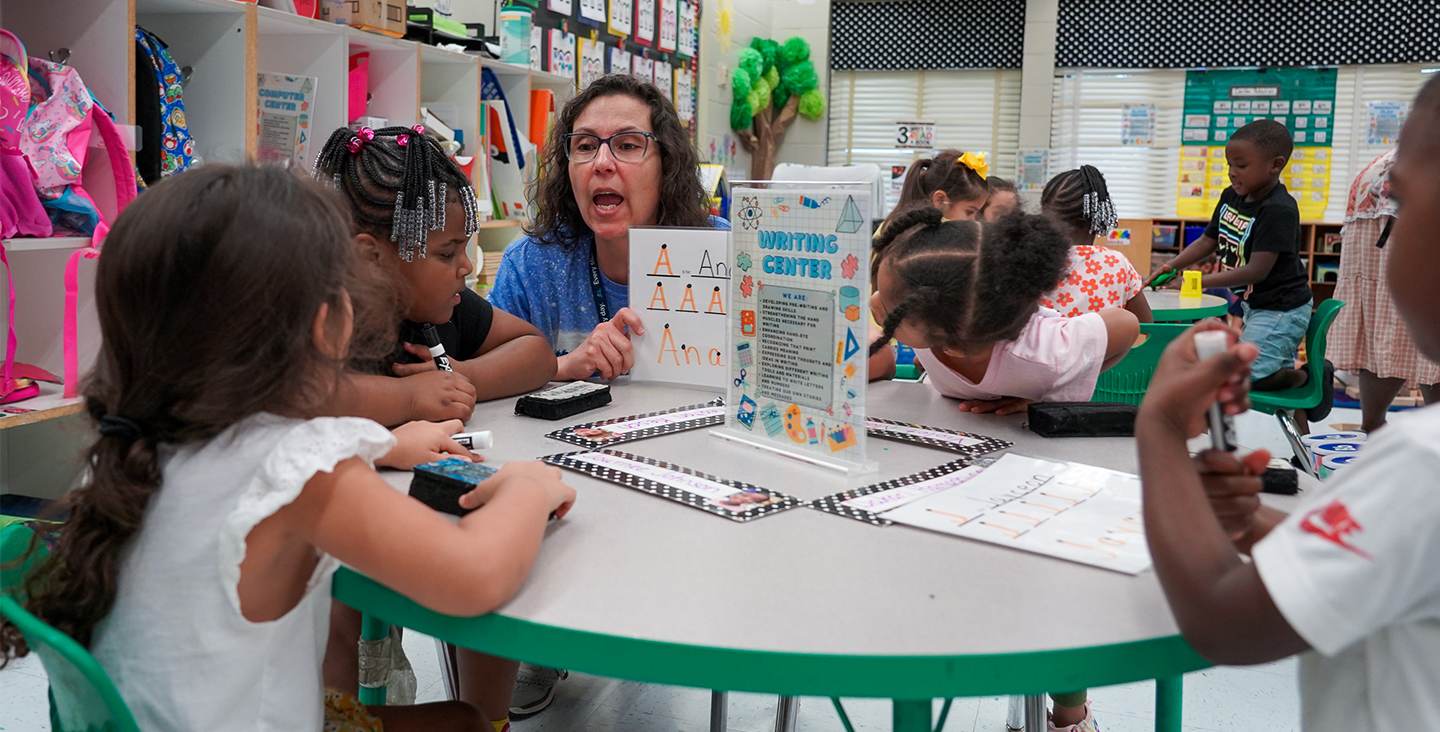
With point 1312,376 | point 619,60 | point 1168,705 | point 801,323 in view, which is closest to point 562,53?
point 619,60

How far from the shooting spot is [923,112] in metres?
8.64

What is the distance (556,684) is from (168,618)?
56.3 inches

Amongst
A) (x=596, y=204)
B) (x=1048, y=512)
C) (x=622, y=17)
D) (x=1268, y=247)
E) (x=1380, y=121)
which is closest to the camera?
(x=1048, y=512)

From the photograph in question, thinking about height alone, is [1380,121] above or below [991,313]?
above

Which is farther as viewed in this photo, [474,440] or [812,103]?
[812,103]

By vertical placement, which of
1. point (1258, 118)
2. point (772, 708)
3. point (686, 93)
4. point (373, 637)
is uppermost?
point (1258, 118)

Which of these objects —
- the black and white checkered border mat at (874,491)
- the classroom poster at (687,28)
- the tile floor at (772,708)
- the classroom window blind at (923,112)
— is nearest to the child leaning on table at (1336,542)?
the black and white checkered border mat at (874,491)

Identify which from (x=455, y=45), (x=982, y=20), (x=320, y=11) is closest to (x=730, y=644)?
(x=320, y=11)

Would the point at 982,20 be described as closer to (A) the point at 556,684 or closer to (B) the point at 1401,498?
(A) the point at 556,684

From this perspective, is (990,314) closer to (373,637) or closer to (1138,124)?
(373,637)

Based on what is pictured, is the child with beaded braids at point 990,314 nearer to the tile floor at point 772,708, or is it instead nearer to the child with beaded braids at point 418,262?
the child with beaded braids at point 418,262

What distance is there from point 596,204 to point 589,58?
153 inches

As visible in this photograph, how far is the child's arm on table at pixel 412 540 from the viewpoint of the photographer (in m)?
0.80

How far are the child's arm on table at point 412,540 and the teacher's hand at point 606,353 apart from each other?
88 centimetres
